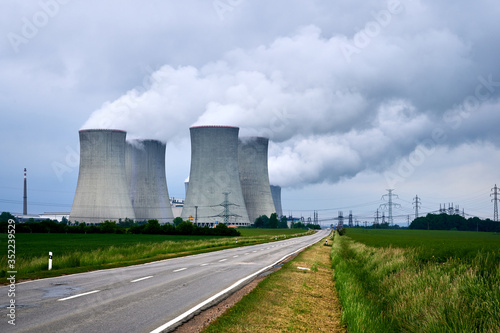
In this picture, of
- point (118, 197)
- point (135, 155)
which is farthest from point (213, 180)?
point (135, 155)

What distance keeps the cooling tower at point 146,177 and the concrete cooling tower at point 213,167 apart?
965 cm

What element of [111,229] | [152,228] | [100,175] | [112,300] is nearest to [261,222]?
[152,228]

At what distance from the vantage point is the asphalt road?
6.58 metres

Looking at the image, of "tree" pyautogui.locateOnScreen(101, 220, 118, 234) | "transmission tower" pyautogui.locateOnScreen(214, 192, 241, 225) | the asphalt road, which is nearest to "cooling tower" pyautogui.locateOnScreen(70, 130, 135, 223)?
"tree" pyautogui.locateOnScreen(101, 220, 118, 234)

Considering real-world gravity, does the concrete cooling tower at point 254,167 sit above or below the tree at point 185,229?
above

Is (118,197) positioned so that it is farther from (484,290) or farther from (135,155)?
(484,290)

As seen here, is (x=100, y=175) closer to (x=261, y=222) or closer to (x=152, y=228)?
(x=152, y=228)

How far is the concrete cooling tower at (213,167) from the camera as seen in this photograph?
63312 mm

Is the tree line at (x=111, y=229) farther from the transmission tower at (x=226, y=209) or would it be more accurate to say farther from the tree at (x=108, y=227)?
the transmission tower at (x=226, y=209)

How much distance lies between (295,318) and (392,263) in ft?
24.6

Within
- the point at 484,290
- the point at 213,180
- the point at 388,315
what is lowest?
the point at 388,315

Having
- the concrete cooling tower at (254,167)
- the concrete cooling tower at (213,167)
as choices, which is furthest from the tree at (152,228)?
the concrete cooling tower at (254,167)

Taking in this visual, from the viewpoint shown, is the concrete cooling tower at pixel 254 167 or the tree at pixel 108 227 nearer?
the tree at pixel 108 227

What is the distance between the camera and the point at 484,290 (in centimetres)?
734
